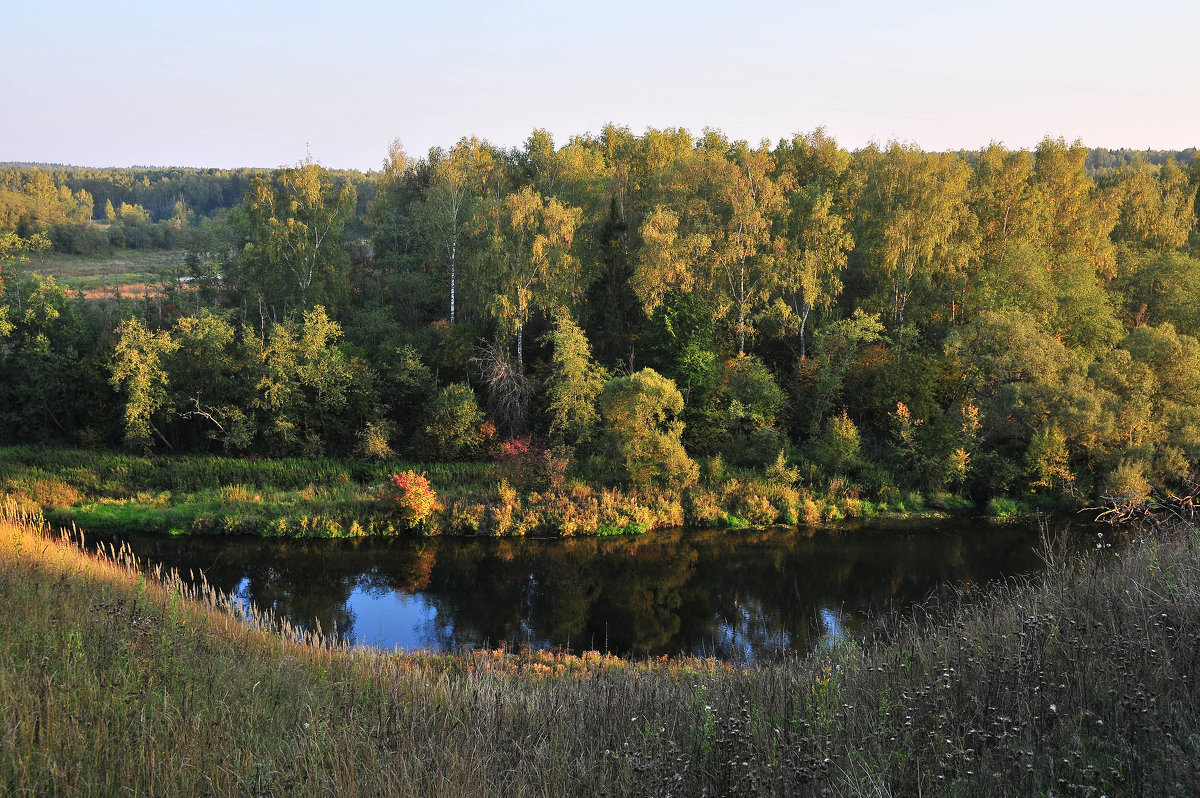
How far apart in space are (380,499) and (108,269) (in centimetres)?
4878

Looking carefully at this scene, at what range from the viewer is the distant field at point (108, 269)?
152 feet

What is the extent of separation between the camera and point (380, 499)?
24.7 m

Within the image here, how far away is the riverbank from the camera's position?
2427 centimetres

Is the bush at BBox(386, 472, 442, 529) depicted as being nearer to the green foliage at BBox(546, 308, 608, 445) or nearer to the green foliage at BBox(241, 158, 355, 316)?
the green foliage at BBox(546, 308, 608, 445)

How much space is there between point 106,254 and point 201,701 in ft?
251

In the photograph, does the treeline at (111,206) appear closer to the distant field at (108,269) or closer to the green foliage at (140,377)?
the distant field at (108,269)

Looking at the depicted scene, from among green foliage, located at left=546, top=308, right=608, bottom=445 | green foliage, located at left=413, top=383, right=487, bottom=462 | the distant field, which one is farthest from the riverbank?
the distant field

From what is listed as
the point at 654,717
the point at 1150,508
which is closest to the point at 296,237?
the point at 654,717

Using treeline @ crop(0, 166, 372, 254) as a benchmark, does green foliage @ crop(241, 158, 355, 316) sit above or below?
below

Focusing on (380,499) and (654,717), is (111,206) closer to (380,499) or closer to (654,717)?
(380,499)

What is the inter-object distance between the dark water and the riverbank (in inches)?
27.0

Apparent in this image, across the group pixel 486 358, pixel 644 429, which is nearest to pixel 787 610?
pixel 644 429

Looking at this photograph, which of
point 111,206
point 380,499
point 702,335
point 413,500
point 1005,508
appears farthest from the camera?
point 111,206

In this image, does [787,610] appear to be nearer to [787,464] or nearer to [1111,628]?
[787,464]
